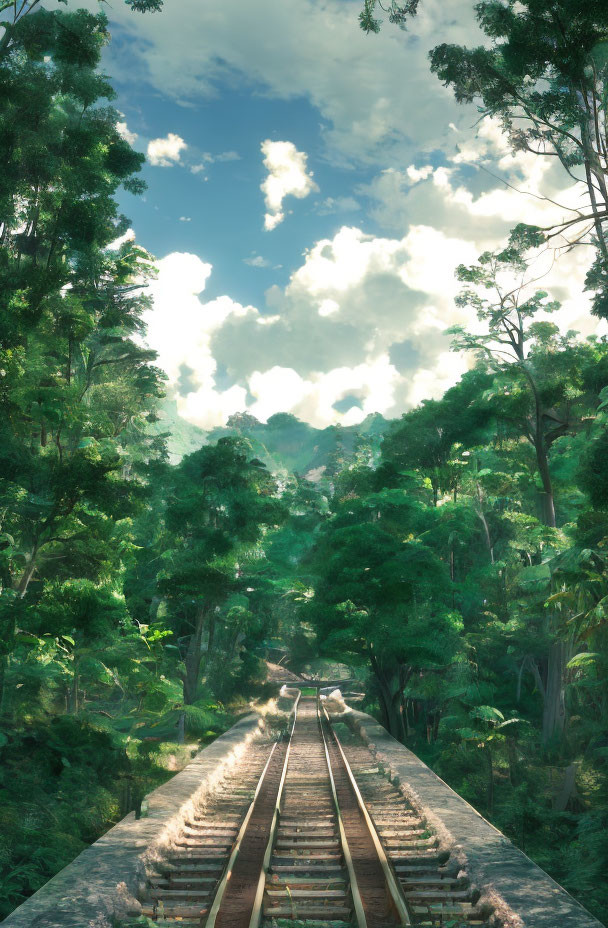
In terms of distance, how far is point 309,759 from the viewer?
18.1 m

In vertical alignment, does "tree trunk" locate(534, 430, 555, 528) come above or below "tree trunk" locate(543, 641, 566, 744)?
above

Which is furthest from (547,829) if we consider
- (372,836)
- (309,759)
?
(372,836)

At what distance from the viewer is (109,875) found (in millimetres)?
6504

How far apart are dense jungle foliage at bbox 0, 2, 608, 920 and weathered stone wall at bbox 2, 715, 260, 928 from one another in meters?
1.01

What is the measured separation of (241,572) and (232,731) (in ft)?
45.7

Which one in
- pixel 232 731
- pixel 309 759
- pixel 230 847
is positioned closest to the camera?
pixel 230 847

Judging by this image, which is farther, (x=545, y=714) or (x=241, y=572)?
(x=241, y=572)

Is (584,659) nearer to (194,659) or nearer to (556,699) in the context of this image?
(556,699)

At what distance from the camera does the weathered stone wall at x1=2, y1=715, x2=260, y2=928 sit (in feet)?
18.3

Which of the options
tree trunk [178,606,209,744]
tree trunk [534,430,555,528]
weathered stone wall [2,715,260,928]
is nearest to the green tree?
tree trunk [178,606,209,744]

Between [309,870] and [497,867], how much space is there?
212cm

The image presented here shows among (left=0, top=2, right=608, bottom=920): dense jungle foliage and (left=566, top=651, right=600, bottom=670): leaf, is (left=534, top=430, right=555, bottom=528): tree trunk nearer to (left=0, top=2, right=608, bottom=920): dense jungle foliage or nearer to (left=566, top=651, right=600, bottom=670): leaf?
(left=0, top=2, right=608, bottom=920): dense jungle foliage

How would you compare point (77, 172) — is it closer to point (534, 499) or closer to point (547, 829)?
point (547, 829)

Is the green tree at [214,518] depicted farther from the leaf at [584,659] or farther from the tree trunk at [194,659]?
the leaf at [584,659]
